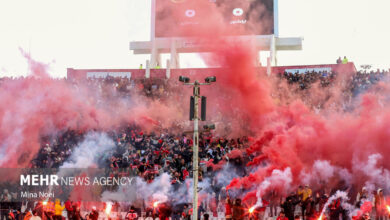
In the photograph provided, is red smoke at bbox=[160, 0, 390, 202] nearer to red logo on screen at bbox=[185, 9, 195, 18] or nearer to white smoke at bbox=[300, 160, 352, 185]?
white smoke at bbox=[300, 160, 352, 185]

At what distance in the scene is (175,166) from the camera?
76.0 ft

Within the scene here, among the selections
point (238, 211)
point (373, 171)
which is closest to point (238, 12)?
point (373, 171)

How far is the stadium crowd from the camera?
696 inches

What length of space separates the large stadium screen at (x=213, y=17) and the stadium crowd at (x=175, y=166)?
162 inches

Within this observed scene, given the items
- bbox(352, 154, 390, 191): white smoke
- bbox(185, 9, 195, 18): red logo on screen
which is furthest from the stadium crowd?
bbox(185, 9, 195, 18): red logo on screen

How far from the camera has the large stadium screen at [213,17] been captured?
1294 inches

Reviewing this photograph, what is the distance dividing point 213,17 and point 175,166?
14909mm

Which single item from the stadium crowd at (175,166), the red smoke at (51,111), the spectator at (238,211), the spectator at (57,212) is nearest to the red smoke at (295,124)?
the stadium crowd at (175,166)

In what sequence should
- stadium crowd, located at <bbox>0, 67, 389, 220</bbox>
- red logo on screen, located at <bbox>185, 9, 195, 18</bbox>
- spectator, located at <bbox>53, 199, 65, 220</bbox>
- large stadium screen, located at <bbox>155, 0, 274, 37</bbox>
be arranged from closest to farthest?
stadium crowd, located at <bbox>0, 67, 389, 220</bbox> → spectator, located at <bbox>53, 199, 65, 220</bbox> → large stadium screen, located at <bbox>155, 0, 274, 37</bbox> → red logo on screen, located at <bbox>185, 9, 195, 18</bbox>

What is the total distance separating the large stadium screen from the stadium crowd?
4110mm

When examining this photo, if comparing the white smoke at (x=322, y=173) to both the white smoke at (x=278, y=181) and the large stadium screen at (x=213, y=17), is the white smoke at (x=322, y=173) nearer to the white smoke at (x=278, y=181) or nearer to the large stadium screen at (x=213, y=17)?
the white smoke at (x=278, y=181)

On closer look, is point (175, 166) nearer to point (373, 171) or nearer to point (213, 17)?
point (373, 171)

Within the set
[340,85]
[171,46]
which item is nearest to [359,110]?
[340,85]

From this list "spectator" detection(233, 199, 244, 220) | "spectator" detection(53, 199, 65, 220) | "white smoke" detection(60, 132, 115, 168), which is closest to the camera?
"spectator" detection(233, 199, 244, 220)
